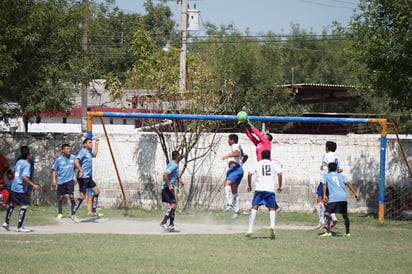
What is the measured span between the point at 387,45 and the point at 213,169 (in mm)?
6821

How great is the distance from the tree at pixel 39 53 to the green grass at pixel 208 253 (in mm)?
6589

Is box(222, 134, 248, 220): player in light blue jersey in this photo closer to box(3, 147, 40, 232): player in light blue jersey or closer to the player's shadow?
the player's shadow

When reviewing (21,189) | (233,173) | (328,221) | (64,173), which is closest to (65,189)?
(64,173)

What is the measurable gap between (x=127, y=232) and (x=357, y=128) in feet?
68.3

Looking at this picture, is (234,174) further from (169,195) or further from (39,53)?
(39,53)

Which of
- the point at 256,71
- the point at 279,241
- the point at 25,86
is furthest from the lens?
the point at 256,71

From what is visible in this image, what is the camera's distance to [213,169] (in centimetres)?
2022

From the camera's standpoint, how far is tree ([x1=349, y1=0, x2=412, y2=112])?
16969 millimetres

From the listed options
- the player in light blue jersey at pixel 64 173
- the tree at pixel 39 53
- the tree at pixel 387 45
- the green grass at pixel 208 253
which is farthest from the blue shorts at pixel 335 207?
the tree at pixel 39 53

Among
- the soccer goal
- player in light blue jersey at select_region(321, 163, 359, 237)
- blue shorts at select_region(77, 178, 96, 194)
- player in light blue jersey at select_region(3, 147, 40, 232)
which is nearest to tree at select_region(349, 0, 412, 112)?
the soccer goal

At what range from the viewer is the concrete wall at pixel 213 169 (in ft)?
65.6

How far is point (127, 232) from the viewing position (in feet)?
47.1

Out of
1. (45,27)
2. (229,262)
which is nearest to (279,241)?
(229,262)

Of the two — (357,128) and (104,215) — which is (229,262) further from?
(357,128)
